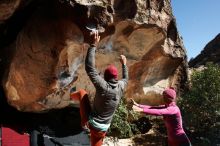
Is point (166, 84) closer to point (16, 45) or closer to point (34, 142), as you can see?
point (34, 142)

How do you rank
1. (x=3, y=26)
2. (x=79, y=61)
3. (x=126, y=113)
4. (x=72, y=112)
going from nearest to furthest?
(x=3, y=26) → (x=79, y=61) → (x=72, y=112) → (x=126, y=113)

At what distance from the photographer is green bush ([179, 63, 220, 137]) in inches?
616

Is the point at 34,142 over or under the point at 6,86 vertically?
under

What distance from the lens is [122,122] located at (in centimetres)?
1406

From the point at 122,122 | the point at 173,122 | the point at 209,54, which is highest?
the point at 173,122

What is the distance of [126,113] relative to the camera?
46.1 feet

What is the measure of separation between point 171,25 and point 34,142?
4972 millimetres

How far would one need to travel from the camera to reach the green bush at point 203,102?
51.3ft

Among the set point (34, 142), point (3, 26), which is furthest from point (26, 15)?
point (34, 142)

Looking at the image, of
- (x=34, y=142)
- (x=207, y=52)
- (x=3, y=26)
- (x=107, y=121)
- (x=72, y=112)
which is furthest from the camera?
(x=207, y=52)

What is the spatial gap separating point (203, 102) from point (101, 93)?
36.2 feet

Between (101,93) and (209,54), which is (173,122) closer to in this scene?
(101,93)

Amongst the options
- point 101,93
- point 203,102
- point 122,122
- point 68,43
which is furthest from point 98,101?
point 203,102

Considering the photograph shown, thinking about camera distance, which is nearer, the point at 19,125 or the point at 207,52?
the point at 19,125
